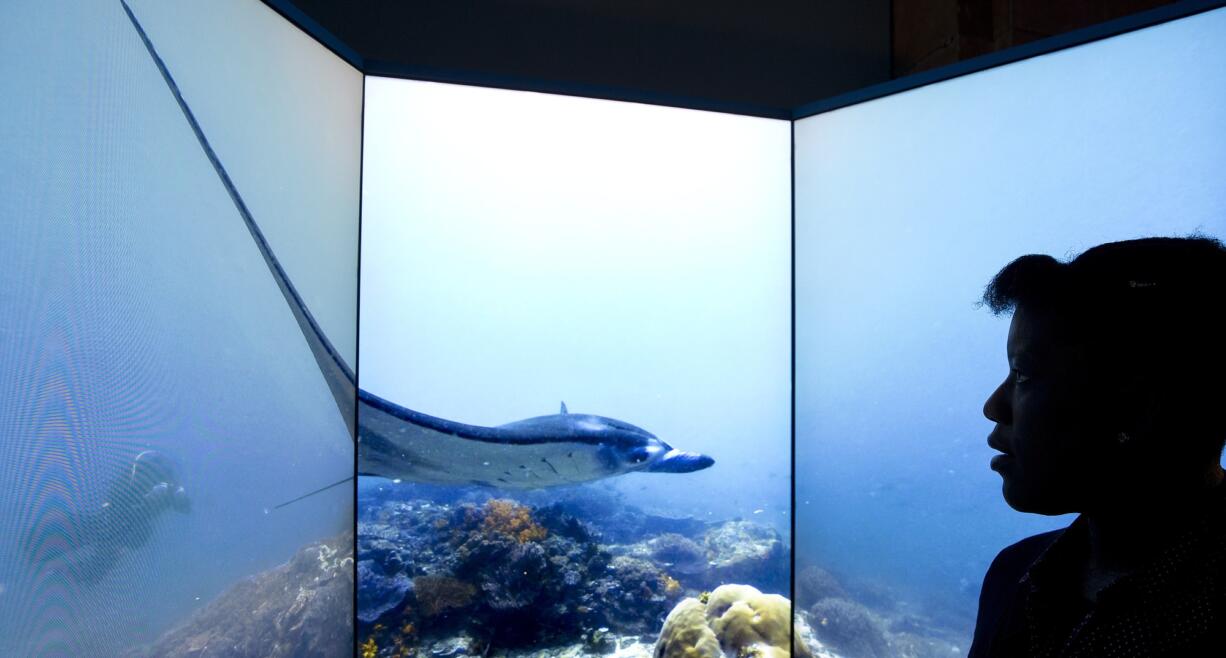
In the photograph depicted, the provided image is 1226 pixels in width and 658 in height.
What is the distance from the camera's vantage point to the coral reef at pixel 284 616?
2025 mm

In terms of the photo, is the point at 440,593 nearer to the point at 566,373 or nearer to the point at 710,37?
the point at 566,373

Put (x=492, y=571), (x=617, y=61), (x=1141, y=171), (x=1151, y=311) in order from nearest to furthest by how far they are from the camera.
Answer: (x=1151, y=311)
(x=1141, y=171)
(x=492, y=571)
(x=617, y=61)

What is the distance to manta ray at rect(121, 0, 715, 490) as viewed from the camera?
3158mm

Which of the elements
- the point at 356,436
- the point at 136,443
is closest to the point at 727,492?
the point at 356,436

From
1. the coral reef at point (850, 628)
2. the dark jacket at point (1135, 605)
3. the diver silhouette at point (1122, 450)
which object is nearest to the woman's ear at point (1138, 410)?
the diver silhouette at point (1122, 450)

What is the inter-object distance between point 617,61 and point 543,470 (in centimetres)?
280

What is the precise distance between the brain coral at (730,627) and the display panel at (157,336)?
71.5 inches

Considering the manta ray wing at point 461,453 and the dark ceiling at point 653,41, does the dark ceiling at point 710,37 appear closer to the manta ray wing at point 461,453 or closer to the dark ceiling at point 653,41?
the dark ceiling at point 653,41

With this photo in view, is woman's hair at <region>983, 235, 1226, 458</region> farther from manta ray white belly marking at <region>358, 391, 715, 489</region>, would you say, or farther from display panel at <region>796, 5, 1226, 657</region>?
manta ray white belly marking at <region>358, 391, 715, 489</region>

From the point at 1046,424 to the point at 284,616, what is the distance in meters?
2.73

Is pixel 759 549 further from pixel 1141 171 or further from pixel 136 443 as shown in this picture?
pixel 136 443

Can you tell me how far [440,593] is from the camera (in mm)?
3336

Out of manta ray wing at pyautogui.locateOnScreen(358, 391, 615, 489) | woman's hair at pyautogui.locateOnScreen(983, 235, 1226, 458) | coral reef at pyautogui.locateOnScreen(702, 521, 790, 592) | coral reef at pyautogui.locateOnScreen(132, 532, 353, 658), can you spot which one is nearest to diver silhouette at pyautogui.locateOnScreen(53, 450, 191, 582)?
coral reef at pyautogui.locateOnScreen(132, 532, 353, 658)

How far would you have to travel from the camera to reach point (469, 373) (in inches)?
130
